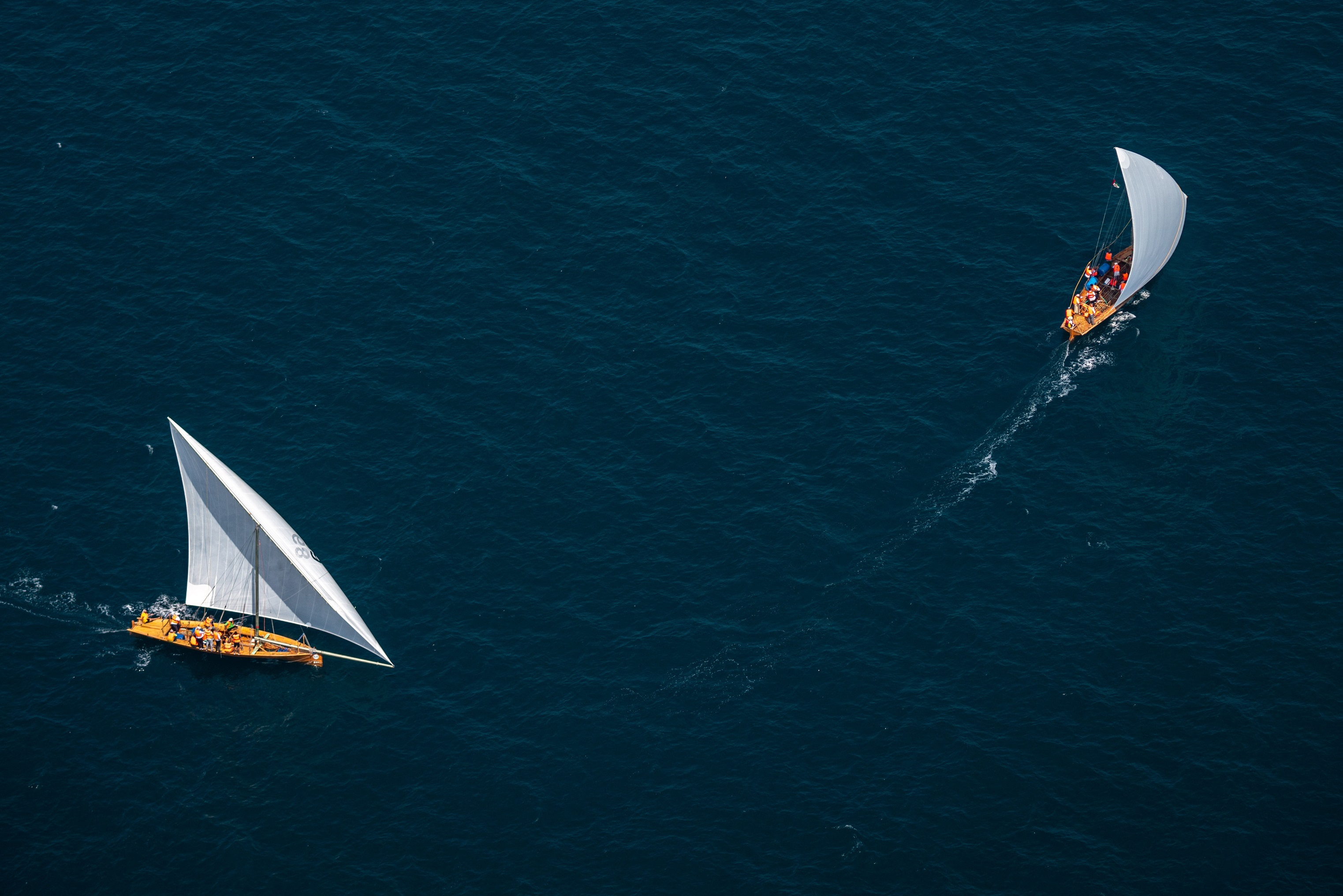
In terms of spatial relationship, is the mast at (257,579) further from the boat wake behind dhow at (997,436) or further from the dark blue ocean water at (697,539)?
the boat wake behind dhow at (997,436)

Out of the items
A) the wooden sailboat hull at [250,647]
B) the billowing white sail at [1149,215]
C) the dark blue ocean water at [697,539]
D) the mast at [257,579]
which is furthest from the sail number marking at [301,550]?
the billowing white sail at [1149,215]

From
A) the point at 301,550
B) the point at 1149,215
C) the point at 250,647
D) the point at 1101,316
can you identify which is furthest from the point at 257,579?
the point at 1149,215

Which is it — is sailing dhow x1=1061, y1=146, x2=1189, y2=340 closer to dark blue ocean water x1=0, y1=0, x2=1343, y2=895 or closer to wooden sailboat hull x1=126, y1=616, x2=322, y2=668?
dark blue ocean water x1=0, y1=0, x2=1343, y2=895

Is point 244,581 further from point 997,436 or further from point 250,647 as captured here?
point 997,436

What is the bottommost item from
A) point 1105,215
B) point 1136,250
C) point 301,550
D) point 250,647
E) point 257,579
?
point 250,647

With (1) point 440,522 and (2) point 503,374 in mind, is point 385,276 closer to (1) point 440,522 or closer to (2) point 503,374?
(2) point 503,374

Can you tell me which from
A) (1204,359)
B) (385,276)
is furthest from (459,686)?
(1204,359)

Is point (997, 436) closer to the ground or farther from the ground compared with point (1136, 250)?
closer to the ground
